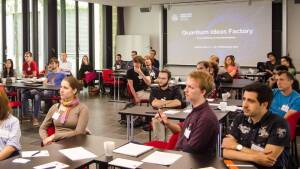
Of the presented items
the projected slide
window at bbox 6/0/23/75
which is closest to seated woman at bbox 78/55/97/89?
window at bbox 6/0/23/75

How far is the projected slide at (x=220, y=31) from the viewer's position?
447 inches

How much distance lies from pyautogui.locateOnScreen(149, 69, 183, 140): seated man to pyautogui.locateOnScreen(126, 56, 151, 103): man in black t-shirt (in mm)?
1795

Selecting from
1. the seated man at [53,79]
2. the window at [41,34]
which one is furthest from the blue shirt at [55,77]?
the window at [41,34]

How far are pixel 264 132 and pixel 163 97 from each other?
105 inches

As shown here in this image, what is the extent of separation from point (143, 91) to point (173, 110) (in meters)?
2.59

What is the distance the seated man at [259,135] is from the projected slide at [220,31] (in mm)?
9126

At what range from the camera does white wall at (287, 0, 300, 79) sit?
11070mm

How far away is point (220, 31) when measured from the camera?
1207 centimetres

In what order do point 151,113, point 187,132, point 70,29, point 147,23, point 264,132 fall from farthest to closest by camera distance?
point 147,23
point 70,29
point 151,113
point 187,132
point 264,132

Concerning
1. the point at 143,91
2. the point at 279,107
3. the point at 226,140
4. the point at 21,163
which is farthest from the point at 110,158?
the point at 143,91

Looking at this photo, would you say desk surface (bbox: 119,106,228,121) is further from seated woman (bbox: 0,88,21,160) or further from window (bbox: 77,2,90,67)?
window (bbox: 77,2,90,67)

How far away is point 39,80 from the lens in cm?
801

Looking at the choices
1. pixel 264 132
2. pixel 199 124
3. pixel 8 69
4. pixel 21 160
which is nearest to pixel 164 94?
pixel 199 124

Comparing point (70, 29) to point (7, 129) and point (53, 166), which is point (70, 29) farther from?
point (53, 166)
